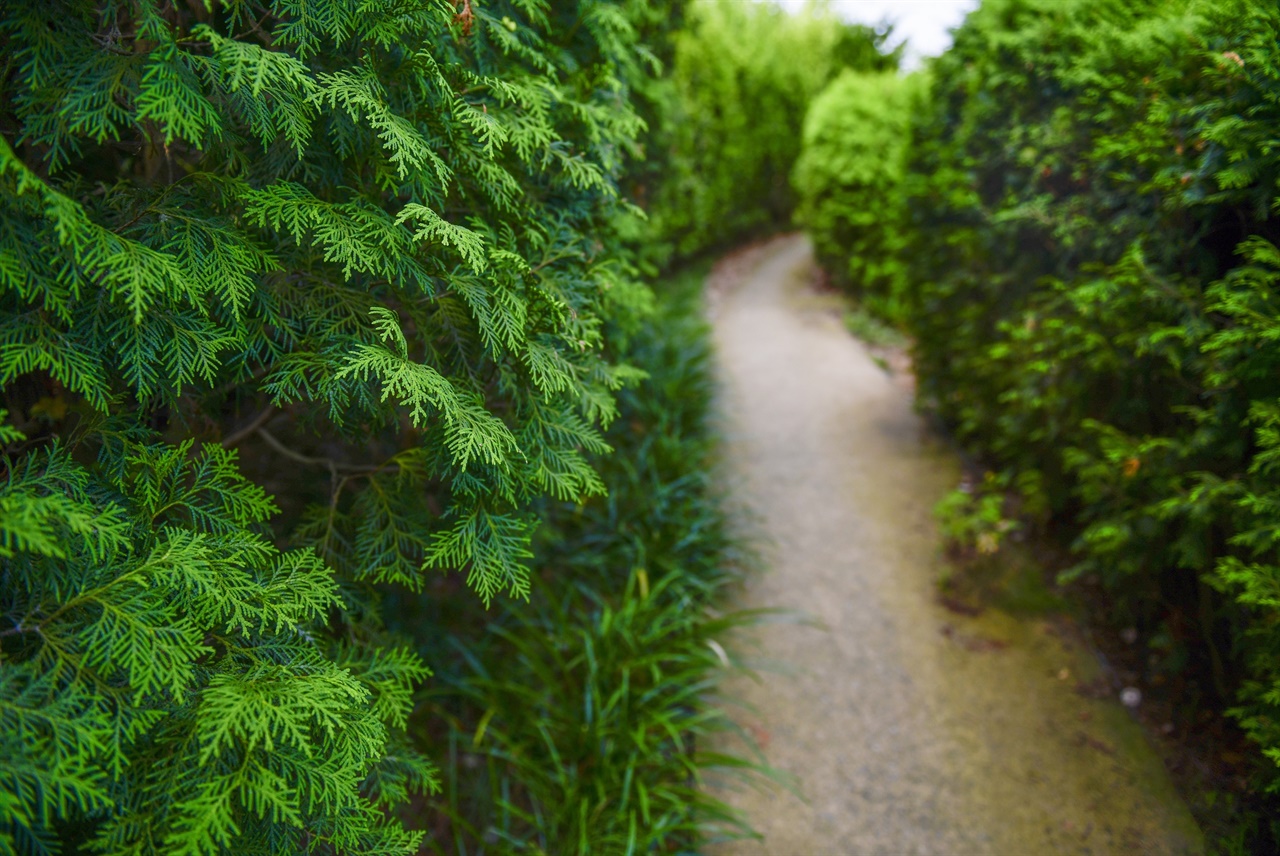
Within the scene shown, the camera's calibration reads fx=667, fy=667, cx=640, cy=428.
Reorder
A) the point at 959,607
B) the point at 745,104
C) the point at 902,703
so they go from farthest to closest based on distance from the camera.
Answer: the point at 745,104
the point at 959,607
the point at 902,703

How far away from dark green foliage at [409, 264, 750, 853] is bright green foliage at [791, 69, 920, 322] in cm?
438

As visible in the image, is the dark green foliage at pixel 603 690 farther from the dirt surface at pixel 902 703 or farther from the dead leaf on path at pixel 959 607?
the dead leaf on path at pixel 959 607

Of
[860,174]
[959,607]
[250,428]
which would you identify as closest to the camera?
[250,428]

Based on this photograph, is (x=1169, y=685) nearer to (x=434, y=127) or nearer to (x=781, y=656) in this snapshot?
(x=781, y=656)

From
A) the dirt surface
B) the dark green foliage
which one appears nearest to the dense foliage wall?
the dirt surface

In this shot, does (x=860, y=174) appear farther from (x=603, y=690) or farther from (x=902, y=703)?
(x=603, y=690)

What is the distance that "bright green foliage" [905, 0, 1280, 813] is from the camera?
2156 millimetres

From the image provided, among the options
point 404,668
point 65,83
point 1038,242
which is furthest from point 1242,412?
point 65,83

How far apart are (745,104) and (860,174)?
12.4 ft

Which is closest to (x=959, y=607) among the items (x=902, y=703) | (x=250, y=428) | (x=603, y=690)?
(x=902, y=703)

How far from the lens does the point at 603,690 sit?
112 inches

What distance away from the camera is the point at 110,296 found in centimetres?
130

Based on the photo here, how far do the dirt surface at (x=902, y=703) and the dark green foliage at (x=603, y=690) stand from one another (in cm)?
25

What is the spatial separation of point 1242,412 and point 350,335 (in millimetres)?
2849
